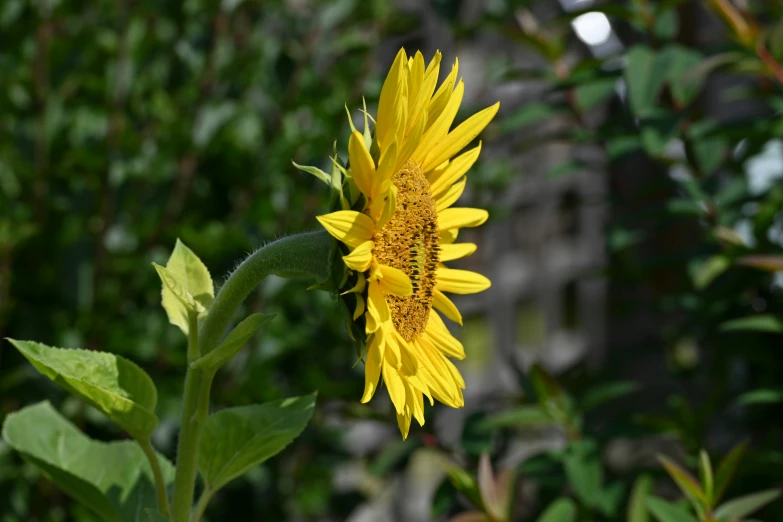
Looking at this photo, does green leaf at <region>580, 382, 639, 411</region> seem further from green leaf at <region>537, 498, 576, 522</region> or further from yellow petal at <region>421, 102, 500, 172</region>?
yellow petal at <region>421, 102, 500, 172</region>

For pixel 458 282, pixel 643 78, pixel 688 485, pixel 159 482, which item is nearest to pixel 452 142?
pixel 458 282

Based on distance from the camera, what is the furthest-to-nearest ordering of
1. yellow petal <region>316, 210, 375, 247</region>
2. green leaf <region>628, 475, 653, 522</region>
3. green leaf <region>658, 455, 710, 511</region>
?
green leaf <region>628, 475, 653, 522</region> → green leaf <region>658, 455, 710, 511</region> → yellow petal <region>316, 210, 375, 247</region>

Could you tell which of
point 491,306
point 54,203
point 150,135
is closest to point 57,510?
point 54,203

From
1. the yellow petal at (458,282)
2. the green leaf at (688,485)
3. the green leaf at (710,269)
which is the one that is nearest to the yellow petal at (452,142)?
the yellow petal at (458,282)

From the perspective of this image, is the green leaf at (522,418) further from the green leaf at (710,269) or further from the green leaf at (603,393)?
the green leaf at (710,269)

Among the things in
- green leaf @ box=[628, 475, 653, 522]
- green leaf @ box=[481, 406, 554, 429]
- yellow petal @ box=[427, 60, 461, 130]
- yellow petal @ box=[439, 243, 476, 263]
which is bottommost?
green leaf @ box=[628, 475, 653, 522]

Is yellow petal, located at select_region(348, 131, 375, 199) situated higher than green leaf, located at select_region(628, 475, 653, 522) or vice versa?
yellow petal, located at select_region(348, 131, 375, 199)

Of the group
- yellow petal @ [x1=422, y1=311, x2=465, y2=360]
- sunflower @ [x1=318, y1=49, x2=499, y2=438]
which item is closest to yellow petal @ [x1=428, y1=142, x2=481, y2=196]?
sunflower @ [x1=318, y1=49, x2=499, y2=438]

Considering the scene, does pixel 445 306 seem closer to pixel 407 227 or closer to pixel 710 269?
pixel 407 227
